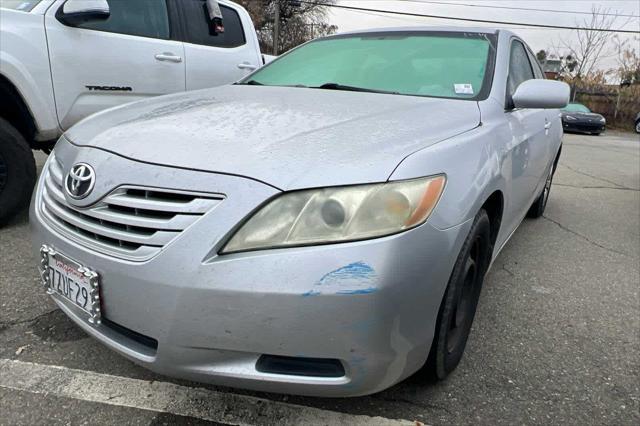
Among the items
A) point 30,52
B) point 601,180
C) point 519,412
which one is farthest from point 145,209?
point 601,180

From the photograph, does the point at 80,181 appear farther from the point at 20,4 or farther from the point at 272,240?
the point at 20,4

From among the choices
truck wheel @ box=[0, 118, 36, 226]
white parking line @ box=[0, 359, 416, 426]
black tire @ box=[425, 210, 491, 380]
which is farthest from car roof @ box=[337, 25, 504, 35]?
truck wheel @ box=[0, 118, 36, 226]

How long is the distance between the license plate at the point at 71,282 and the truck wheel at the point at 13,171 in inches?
70.5

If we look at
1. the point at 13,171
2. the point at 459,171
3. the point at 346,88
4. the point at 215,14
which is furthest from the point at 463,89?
the point at 215,14

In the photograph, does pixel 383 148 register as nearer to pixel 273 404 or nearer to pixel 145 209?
pixel 145 209

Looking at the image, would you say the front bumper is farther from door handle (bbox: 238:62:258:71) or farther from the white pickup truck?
Answer: door handle (bbox: 238:62:258:71)

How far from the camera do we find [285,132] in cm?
169

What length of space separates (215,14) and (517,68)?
2.89 meters

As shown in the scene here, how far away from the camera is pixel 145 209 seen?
4.82 ft

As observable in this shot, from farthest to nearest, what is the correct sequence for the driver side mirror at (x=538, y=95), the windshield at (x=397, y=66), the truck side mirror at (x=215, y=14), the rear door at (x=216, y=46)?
the truck side mirror at (x=215, y=14) < the rear door at (x=216, y=46) < the windshield at (x=397, y=66) < the driver side mirror at (x=538, y=95)

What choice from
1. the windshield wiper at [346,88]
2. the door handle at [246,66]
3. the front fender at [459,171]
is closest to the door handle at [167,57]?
the door handle at [246,66]

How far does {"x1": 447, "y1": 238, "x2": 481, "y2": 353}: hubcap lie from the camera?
1887 millimetres

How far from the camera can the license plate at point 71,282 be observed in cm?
153

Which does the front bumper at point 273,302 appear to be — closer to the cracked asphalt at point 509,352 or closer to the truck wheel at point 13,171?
the cracked asphalt at point 509,352
